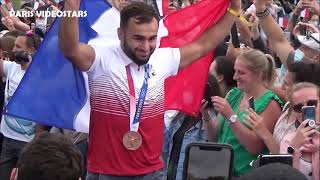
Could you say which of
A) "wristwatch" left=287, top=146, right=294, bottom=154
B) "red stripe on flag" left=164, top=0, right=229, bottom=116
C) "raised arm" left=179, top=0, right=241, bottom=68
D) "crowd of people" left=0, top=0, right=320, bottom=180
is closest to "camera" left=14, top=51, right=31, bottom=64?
"crowd of people" left=0, top=0, right=320, bottom=180

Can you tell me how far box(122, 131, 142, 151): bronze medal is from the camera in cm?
379

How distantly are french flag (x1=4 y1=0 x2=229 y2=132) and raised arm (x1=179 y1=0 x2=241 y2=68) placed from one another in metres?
0.11

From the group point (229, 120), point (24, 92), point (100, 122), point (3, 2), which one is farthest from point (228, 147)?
point (3, 2)

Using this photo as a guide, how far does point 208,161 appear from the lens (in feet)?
12.8

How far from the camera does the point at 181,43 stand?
4617 millimetres

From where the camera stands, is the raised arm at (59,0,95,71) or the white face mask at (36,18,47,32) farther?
the white face mask at (36,18,47,32)

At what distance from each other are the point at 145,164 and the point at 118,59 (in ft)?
2.15

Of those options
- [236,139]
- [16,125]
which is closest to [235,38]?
[236,139]

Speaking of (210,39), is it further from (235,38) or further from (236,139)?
(235,38)

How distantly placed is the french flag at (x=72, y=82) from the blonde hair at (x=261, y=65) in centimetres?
37

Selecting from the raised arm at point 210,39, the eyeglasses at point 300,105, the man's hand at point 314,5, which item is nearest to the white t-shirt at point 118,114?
the raised arm at point 210,39

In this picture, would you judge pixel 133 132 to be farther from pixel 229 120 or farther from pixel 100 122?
pixel 229 120

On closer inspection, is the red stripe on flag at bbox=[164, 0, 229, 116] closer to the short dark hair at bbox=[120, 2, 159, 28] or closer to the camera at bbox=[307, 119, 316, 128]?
the short dark hair at bbox=[120, 2, 159, 28]

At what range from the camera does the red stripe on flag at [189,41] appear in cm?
457
